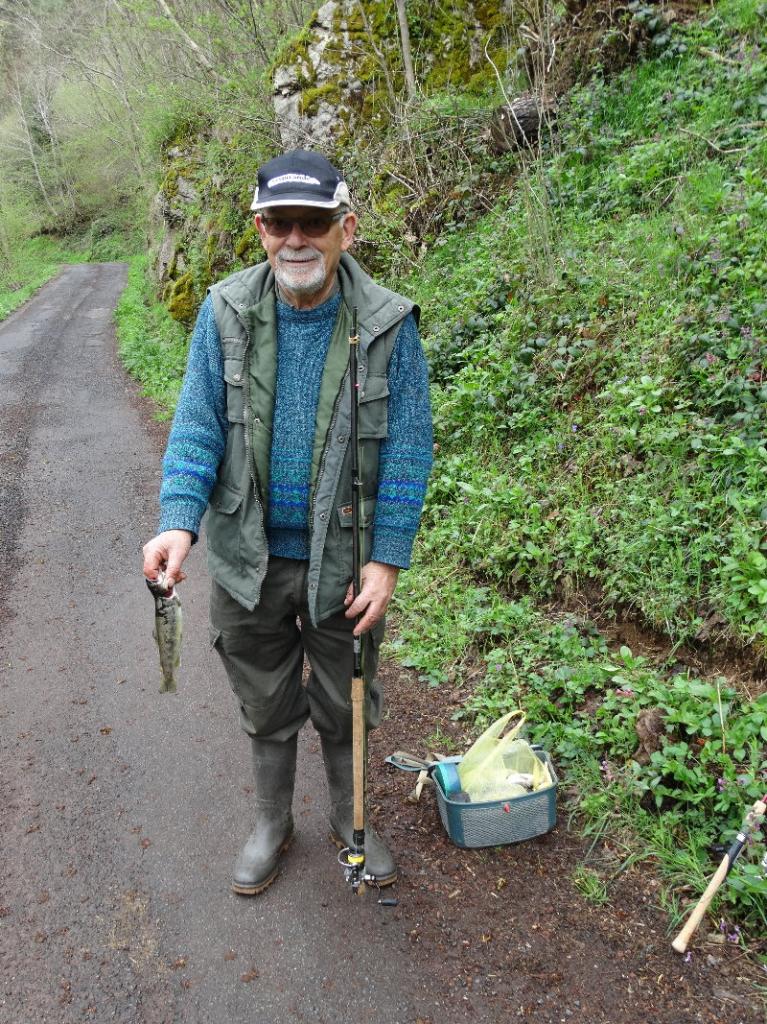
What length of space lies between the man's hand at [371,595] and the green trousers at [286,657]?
5.3 inches

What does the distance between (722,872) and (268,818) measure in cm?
166

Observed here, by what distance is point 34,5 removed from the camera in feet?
92.8

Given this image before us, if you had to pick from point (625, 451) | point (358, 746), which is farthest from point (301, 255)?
point (625, 451)

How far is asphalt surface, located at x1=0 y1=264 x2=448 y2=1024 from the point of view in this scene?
94.4 inches

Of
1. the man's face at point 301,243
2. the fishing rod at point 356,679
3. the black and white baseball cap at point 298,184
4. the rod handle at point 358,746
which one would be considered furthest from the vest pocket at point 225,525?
the black and white baseball cap at point 298,184

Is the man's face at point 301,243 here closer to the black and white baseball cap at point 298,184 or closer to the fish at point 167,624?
the black and white baseball cap at point 298,184

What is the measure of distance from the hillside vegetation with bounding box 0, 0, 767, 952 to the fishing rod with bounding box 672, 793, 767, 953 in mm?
69

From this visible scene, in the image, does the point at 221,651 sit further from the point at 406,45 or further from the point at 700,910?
the point at 406,45

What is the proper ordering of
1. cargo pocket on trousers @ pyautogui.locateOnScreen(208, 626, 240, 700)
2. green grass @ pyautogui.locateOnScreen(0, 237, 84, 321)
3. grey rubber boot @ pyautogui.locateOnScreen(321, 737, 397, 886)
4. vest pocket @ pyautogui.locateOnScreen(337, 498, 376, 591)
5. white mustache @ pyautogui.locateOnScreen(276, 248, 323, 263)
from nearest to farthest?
white mustache @ pyautogui.locateOnScreen(276, 248, 323, 263) → vest pocket @ pyautogui.locateOnScreen(337, 498, 376, 591) → cargo pocket on trousers @ pyautogui.locateOnScreen(208, 626, 240, 700) → grey rubber boot @ pyautogui.locateOnScreen(321, 737, 397, 886) → green grass @ pyautogui.locateOnScreen(0, 237, 84, 321)

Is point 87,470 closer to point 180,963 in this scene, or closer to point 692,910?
point 180,963

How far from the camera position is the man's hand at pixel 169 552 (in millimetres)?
2236

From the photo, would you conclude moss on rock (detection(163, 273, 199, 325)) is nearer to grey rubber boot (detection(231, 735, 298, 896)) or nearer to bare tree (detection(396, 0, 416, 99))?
bare tree (detection(396, 0, 416, 99))

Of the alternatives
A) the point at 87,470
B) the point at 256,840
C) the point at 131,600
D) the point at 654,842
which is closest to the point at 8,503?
the point at 87,470

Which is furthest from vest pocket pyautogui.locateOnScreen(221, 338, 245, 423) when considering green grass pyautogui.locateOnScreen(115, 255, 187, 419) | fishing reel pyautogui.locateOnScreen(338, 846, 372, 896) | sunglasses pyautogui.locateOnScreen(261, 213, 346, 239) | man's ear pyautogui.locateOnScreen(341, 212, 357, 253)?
green grass pyautogui.locateOnScreen(115, 255, 187, 419)
